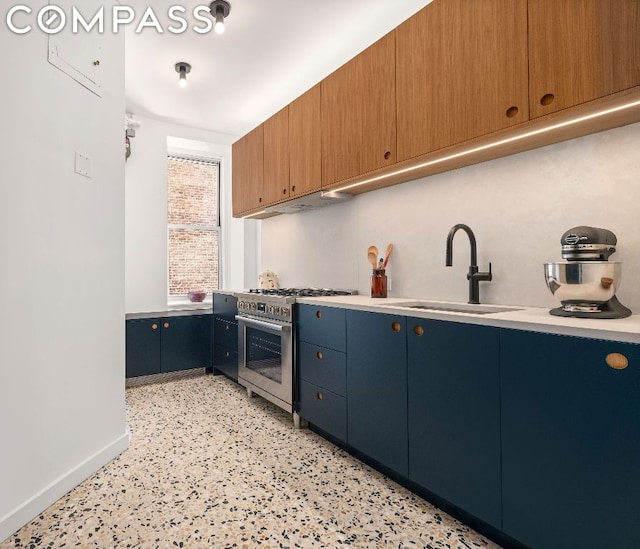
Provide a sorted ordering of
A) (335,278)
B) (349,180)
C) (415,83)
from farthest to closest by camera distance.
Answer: (335,278), (349,180), (415,83)

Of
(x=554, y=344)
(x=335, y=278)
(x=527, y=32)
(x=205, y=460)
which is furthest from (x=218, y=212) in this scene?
(x=554, y=344)

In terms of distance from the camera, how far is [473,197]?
2.20m

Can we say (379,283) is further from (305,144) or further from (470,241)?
(305,144)

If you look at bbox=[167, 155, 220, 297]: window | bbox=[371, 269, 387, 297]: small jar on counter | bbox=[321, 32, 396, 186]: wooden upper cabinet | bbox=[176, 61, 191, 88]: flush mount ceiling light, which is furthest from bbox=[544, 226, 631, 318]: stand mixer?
bbox=[167, 155, 220, 297]: window

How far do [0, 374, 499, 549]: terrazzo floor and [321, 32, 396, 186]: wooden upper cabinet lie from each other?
1.74m

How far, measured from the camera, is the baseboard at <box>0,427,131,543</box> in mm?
1586

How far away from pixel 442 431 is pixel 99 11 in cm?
282

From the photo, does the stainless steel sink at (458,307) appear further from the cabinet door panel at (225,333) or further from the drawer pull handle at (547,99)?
the cabinet door panel at (225,333)

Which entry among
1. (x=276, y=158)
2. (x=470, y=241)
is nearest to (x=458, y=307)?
(x=470, y=241)

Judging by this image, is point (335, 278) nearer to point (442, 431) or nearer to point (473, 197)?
point (473, 197)

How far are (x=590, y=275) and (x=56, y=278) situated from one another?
2.28m

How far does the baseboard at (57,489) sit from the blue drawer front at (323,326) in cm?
126

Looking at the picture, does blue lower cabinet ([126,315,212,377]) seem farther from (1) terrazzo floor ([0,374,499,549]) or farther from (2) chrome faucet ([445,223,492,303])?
(2) chrome faucet ([445,223,492,303])

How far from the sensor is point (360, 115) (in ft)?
8.05
